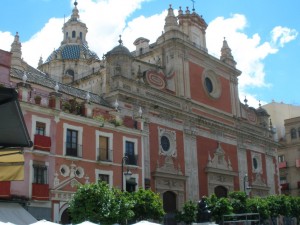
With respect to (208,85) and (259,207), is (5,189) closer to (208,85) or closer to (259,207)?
(259,207)

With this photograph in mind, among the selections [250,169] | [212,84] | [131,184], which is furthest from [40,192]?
[250,169]

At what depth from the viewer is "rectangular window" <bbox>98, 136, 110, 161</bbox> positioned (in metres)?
26.0

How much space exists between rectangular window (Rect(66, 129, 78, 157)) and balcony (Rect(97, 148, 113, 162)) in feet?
5.05

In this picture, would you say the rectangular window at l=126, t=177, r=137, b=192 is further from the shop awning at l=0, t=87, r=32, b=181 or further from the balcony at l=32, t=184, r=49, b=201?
the shop awning at l=0, t=87, r=32, b=181

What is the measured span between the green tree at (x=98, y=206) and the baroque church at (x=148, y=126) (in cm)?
305

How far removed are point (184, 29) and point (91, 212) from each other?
1025 inches

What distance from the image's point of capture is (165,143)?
112ft

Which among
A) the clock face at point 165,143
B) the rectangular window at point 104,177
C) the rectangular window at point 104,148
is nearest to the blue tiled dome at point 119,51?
the clock face at point 165,143

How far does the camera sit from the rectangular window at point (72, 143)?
24531mm

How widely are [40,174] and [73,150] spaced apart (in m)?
2.62

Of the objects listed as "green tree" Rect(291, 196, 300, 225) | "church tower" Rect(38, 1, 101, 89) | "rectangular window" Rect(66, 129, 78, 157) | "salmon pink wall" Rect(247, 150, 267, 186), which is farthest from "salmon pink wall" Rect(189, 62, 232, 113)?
"rectangular window" Rect(66, 129, 78, 157)

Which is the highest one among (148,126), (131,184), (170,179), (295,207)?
(148,126)

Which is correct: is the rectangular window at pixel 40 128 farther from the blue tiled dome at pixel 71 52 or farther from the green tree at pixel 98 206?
the blue tiled dome at pixel 71 52

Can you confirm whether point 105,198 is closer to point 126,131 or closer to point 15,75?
point 126,131
